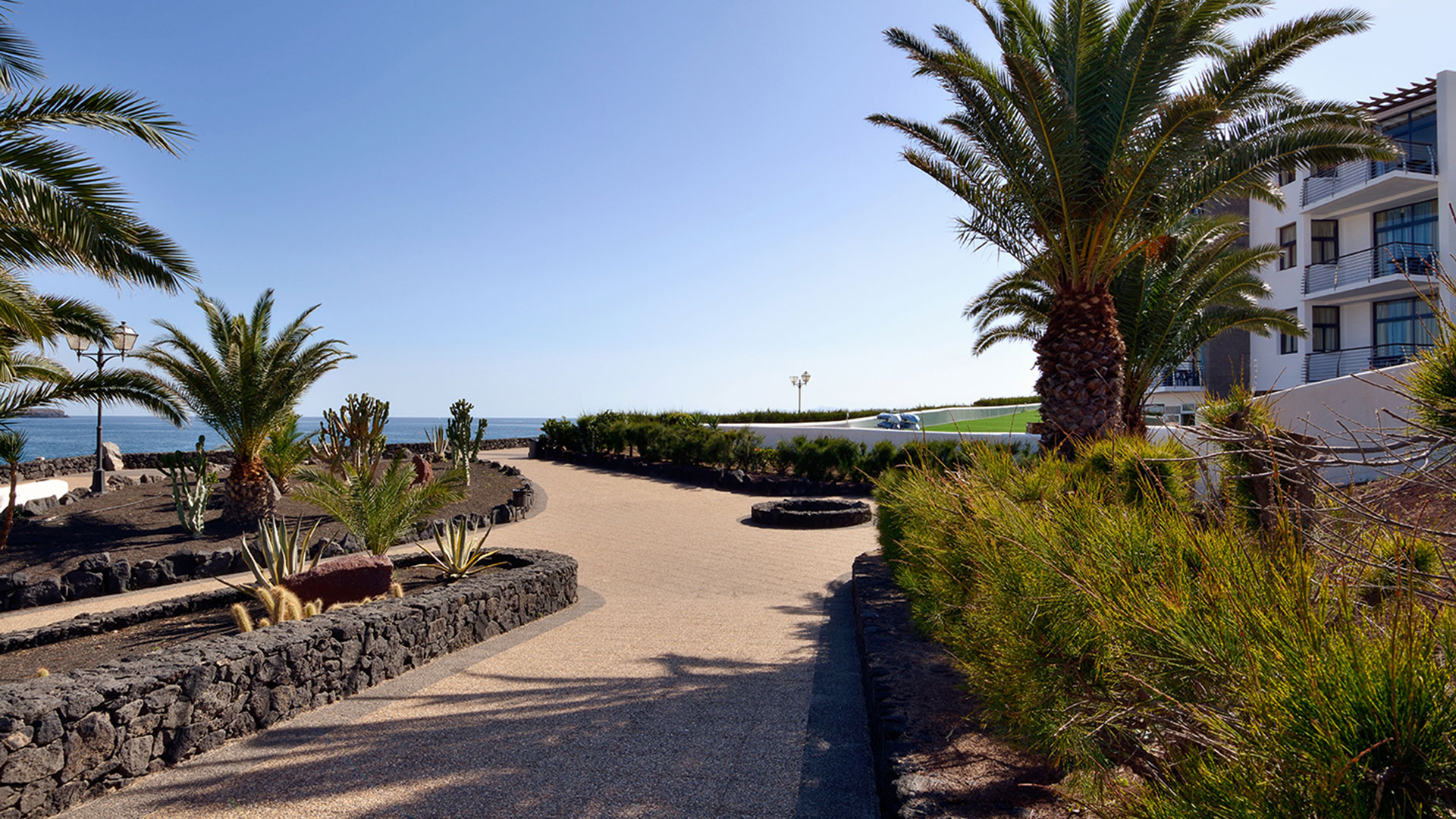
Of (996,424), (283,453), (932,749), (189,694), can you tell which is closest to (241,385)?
(283,453)

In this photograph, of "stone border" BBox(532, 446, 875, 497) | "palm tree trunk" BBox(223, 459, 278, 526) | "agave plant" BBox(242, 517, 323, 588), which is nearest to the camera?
"agave plant" BBox(242, 517, 323, 588)

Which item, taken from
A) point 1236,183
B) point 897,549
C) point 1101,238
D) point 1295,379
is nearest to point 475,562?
point 897,549

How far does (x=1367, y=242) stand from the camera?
2145 centimetres

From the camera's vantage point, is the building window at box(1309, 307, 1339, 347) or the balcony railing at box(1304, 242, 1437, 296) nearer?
the balcony railing at box(1304, 242, 1437, 296)

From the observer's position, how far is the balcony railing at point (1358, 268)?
19.8m

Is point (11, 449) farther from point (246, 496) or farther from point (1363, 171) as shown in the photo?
point (1363, 171)

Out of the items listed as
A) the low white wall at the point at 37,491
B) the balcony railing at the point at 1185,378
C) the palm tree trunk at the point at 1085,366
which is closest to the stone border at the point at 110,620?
the palm tree trunk at the point at 1085,366

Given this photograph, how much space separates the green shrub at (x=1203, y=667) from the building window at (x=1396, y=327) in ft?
76.6

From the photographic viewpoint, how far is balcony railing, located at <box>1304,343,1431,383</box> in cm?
2000

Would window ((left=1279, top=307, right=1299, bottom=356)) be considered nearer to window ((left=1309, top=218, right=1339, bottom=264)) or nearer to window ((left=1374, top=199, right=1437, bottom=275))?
window ((left=1309, top=218, right=1339, bottom=264))

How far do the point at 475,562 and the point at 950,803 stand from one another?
22.5ft

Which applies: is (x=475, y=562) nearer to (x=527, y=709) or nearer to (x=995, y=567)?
(x=527, y=709)

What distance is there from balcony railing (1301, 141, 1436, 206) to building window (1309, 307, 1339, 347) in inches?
140

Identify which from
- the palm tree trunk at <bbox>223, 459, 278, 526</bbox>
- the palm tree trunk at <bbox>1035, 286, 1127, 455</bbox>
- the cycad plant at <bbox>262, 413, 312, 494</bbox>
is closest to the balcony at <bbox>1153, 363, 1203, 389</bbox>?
the palm tree trunk at <bbox>1035, 286, 1127, 455</bbox>
